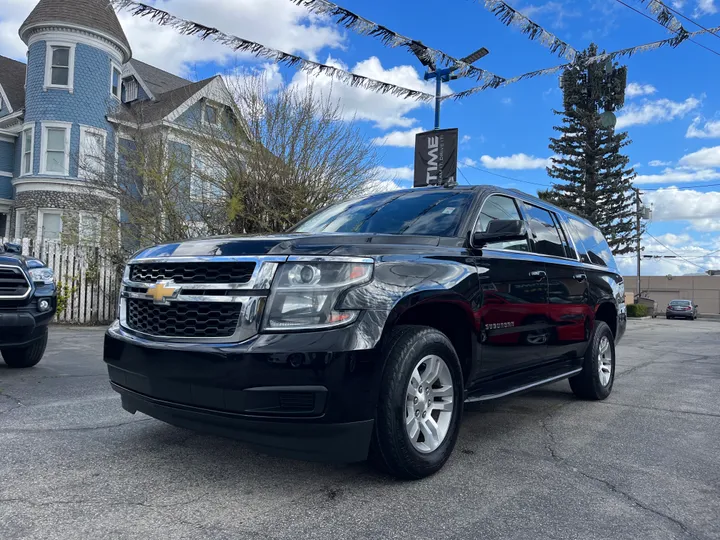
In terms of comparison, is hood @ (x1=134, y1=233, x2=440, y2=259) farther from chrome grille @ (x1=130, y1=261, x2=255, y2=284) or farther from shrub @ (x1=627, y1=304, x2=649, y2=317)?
→ shrub @ (x1=627, y1=304, x2=649, y2=317)

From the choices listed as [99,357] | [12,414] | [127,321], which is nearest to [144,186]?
[99,357]

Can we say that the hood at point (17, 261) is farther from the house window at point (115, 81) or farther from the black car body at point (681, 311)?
the black car body at point (681, 311)

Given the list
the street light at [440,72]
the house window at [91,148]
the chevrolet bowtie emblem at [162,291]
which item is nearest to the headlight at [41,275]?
the chevrolet bowtie emblem at [162,291]

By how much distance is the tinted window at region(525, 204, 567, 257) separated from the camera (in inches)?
187

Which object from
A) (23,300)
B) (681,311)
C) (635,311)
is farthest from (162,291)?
(681,311)

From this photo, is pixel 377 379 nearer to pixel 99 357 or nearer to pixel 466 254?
pixel 466 254

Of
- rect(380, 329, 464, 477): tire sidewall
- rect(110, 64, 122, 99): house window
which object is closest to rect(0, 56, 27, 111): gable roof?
rect(110, 64, 122, 99): house window

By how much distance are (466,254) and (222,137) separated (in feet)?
36.2

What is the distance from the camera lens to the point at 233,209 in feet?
41.8

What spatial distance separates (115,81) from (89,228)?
10.1 meters

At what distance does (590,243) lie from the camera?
19.5 feet

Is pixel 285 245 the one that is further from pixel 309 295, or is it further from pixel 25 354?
pixel 25 354

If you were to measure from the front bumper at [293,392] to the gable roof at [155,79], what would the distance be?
2332 centimetres

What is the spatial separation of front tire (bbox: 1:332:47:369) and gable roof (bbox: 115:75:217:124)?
12.5m
